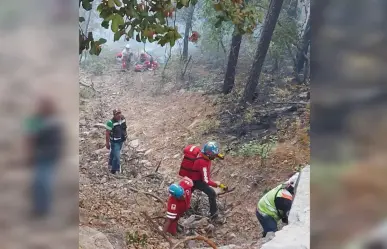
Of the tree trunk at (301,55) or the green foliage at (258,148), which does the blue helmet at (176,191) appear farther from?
the tree trunk at (301,55)

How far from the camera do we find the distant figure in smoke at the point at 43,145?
0.54 metres

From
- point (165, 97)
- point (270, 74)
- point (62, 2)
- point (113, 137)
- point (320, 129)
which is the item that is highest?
point (62, 2)

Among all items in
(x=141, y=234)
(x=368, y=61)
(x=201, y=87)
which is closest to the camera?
(x=368, y=61)

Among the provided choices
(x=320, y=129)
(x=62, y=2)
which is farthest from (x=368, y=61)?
(x=62, y=2)

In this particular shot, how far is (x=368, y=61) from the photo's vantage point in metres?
0.46

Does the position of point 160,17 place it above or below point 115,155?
above

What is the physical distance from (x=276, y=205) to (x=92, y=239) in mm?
759

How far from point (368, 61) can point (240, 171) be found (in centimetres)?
170

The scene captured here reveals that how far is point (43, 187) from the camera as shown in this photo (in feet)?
1.76

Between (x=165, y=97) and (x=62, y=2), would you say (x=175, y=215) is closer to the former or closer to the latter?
(x=165, y=97)

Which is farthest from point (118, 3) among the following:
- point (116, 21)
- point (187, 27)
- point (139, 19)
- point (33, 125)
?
point (187, 27)

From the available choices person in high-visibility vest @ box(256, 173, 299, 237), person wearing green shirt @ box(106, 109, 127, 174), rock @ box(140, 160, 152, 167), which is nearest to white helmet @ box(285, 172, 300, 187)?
person in high-visibility vest @ box(256, 173, 299, 237)

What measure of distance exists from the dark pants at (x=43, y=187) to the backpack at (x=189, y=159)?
5.06 feet

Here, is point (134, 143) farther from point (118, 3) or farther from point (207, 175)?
point (118, 3)
